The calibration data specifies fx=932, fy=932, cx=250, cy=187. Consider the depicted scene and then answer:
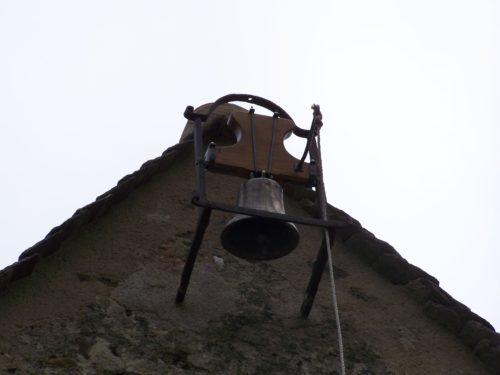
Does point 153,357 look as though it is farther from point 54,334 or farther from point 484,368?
point 484,368

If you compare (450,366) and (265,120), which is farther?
Result: (265,120)

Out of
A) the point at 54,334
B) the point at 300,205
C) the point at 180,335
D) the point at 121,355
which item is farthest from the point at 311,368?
the point at 300,205

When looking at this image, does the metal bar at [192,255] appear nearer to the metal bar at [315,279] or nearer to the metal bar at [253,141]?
the metal bar at [253,141]

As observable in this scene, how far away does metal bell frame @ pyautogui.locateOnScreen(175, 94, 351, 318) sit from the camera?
4.08 meters

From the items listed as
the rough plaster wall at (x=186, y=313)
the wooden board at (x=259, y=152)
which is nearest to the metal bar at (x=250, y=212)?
the wooden board at (x=259, y=152)

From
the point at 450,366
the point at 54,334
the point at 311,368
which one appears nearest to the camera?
the point at 54,334

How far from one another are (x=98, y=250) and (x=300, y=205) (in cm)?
154

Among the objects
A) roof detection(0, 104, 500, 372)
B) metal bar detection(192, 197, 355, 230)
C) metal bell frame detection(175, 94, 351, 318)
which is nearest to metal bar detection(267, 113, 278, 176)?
metal bell frame detection(175, 94, 351, 318)

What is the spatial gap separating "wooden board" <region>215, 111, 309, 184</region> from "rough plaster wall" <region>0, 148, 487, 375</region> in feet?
1.97

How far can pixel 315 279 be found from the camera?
175 inches

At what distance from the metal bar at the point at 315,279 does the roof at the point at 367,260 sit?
731 mm

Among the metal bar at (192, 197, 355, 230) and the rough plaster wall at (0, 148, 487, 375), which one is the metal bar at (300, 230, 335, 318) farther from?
the metal bar at (192, 197, 355, 230)

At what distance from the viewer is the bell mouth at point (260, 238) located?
4320 mm

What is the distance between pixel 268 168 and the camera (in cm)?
455
